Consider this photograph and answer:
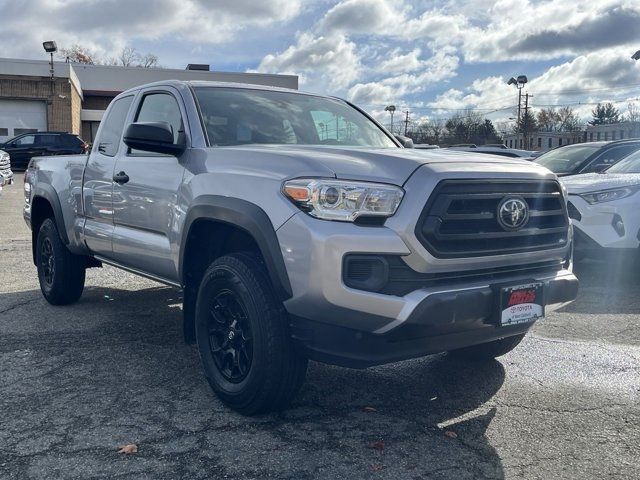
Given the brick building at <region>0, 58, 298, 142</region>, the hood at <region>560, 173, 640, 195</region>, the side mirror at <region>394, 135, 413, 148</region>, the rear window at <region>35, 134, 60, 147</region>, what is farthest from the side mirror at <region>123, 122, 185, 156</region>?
the brick building at <region>0, 58, 298, 142</region>

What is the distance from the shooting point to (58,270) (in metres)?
6.10

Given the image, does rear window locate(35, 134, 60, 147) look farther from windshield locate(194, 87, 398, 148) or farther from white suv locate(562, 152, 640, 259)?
windshield locate(194, 87, 398, 148)

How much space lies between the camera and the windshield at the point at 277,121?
173 inches

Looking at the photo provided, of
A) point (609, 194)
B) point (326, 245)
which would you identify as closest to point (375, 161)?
point (326, 245)

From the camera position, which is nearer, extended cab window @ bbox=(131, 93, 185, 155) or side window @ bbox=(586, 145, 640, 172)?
extended cab window @ bbox=(131, 93, 185, 155)

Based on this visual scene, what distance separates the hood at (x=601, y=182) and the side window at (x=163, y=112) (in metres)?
4.56

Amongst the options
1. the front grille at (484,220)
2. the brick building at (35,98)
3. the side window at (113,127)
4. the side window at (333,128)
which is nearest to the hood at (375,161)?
the front grille at (484,220)

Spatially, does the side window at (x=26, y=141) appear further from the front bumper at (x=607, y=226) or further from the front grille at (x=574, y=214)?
the front bumper at (x=607, y=226)

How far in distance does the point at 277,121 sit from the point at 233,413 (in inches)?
79.2

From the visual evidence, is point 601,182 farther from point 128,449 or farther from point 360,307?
point 128,449

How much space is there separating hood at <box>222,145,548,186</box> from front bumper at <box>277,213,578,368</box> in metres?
0.29

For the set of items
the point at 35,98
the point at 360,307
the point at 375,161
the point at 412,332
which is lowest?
the point at 412,332

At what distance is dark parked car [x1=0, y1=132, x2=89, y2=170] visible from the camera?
2686 cm

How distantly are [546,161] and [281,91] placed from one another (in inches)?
224
